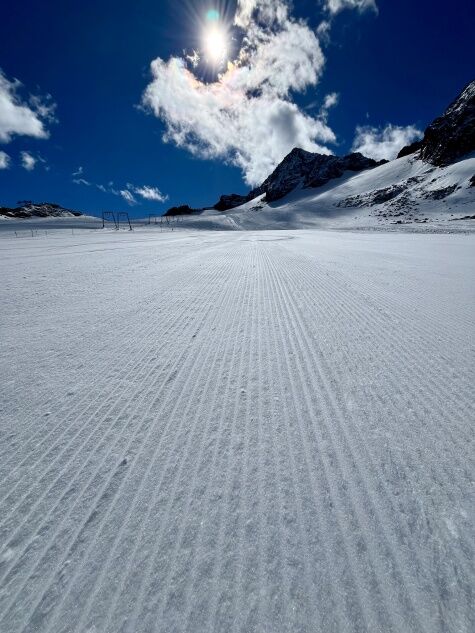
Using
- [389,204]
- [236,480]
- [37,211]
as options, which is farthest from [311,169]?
[236,480]

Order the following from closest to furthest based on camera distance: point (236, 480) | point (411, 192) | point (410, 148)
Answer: point (236, 480) < point (411, 192) < point (410, 148)

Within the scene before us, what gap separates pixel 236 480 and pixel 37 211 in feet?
374

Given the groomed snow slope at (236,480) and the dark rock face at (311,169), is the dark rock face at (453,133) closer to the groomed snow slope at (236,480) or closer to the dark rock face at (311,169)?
the dark rock face at (311,169)

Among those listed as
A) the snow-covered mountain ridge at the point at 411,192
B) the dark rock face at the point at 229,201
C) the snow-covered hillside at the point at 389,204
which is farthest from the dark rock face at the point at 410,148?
the dark rock face at the point at 229,201

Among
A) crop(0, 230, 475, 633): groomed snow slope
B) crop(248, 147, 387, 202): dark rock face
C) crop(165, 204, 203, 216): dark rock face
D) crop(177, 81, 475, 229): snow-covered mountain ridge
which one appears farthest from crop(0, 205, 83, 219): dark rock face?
crop(0, 230, 475, 633): groomed snow slope

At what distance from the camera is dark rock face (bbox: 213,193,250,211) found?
447 ft

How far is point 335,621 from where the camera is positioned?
2.50 feet

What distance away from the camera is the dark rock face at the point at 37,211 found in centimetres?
7981

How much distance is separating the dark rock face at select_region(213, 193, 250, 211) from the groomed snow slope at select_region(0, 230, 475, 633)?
143m

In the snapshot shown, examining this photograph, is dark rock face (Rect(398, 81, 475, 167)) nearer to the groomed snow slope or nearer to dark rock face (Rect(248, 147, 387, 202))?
dark rock face (Rect(248, 147, 387, 202))

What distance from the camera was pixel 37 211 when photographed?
8994 cm

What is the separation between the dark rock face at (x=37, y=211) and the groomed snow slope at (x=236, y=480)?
99.1 metres

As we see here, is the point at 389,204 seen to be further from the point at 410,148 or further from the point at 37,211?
the point at 37,211

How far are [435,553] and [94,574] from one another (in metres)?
1.04
